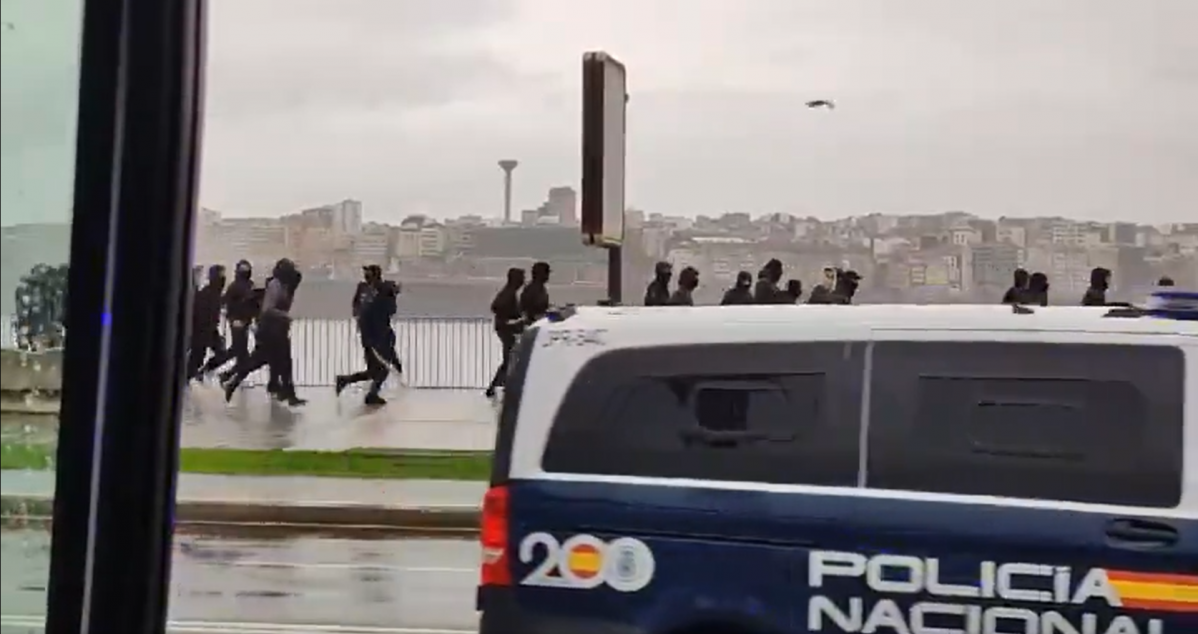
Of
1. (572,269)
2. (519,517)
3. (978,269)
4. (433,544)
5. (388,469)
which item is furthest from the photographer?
(572,269)

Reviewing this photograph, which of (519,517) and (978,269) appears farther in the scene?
(978,269)

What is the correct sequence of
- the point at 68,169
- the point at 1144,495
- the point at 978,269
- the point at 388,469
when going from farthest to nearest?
1. the point at 978,269
2. the point at 388,469
3. the point at 1144,495
4. the point at 68,169

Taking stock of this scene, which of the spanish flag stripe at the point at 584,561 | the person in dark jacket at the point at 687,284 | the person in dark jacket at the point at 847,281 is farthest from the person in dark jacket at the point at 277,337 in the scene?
the spanish flag stripe at the point at 584,561

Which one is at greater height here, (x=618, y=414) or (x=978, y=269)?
(x=978, y=269)

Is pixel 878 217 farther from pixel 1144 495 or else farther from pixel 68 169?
pixel 68 169

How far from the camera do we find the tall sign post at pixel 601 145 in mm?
7734

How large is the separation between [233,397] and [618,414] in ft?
31.4

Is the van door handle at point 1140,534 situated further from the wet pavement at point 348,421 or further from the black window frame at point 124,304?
the wet pavement at point 348,421

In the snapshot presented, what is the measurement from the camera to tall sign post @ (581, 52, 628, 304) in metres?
7.73

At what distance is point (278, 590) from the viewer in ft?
21.2

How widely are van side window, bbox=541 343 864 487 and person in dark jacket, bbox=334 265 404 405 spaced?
28.7ft

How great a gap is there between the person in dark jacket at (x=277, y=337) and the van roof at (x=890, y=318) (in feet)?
28.2

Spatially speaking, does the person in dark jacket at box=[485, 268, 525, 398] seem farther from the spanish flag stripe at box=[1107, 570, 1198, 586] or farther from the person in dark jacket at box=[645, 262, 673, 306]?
the spanish flag stripe at box=[1107, 570, 1198, 586]

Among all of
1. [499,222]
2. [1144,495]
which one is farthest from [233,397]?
[1144,495]
